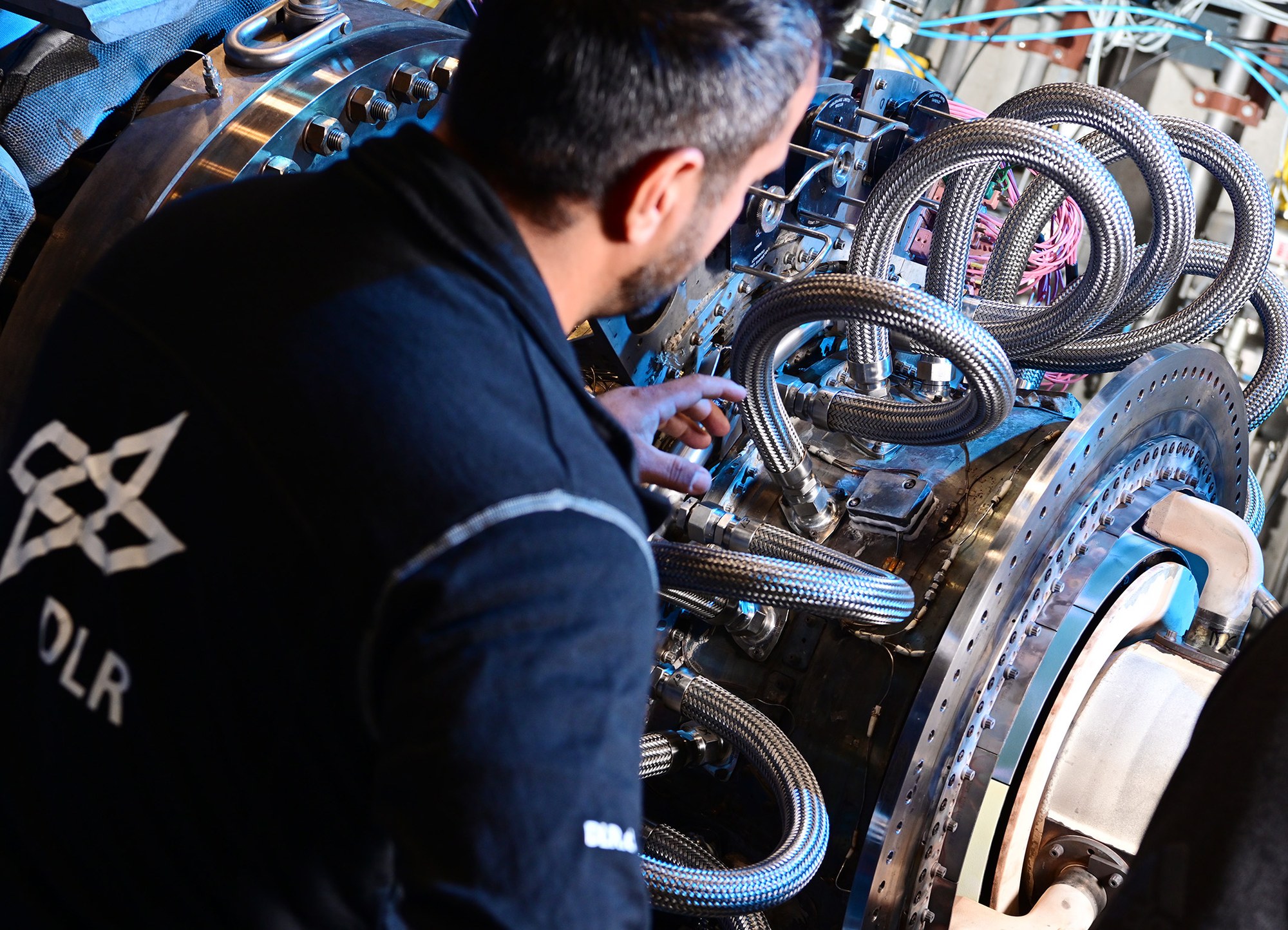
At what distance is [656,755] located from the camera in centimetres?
143

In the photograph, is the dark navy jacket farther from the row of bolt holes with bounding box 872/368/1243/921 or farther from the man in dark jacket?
the row of bolt holes with bounding box 872/368/1243/921

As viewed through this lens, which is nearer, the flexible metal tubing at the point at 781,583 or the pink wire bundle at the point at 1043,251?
the flexible metal tubing at the point at 781,583

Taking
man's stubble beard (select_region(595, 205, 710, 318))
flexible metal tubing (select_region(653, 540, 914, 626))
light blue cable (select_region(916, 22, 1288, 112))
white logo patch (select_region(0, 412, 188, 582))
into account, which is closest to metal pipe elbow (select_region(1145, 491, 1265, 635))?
flexible metal tubing (select_region(653, 540, 914, 626))

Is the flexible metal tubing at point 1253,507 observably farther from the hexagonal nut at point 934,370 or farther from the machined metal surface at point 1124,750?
the hexagonal nut at point 934,370

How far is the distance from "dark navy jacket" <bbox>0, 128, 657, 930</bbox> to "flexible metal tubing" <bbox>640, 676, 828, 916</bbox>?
0.50 m

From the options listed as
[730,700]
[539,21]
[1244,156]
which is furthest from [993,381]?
[539,21]

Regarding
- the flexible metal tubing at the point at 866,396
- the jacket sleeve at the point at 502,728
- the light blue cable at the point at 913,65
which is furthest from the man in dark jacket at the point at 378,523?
the light blue cable at the point at 913,65

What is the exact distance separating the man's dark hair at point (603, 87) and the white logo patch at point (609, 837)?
1.28 feet

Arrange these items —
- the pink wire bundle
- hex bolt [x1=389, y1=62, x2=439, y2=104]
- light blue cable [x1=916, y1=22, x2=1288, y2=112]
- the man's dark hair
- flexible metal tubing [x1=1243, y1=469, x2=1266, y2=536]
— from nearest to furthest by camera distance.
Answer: the man's dark hair < hex bolt [x1=389, y1=62, x2=439, y2=104] < flexible metal tubing [x1=1243, y1=469, x2=1266, y2=536] < the pink wire bundle < light blue cable [x1=916, y1=22, x2=1288, y2=112]

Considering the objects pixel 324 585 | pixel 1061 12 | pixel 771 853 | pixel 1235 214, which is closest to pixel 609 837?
pixel 324 585

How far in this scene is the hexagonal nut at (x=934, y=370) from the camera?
5.53 ft

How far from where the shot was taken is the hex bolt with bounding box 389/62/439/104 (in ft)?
4.75

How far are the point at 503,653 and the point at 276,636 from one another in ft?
0.50

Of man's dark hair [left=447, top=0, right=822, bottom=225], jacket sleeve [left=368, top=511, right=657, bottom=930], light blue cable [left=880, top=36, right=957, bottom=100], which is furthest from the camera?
light blue cable [left=880, top=36, right=957, bottom=100]
